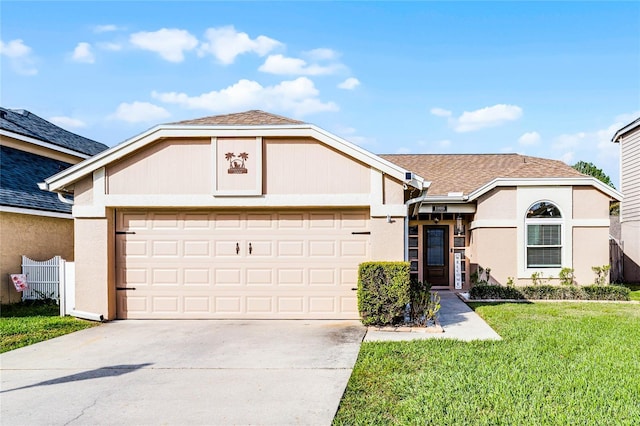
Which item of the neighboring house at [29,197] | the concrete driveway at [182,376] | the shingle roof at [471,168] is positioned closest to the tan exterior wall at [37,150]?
the neighboring house at [29,197]

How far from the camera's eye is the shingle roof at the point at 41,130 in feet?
47.9

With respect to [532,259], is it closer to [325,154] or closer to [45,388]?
[325,154]

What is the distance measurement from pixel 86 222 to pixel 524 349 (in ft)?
29.2

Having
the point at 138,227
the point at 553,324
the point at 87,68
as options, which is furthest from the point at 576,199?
the point at 87,68

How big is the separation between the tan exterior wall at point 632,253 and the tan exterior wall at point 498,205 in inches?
305

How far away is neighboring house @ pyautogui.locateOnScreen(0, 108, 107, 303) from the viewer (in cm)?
1192

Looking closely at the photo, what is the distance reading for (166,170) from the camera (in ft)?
31.8

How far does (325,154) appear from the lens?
9.52 metres

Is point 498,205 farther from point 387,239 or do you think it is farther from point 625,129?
point 625,129

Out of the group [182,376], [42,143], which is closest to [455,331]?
[182,376]

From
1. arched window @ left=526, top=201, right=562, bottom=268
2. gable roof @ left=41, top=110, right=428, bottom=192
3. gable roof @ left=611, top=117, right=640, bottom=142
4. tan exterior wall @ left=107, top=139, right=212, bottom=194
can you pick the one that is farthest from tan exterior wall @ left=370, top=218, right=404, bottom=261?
gable roof @ left=611, top=117, right=640, bottom=142

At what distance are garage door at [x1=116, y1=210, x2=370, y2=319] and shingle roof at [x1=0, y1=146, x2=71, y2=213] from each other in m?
4.44

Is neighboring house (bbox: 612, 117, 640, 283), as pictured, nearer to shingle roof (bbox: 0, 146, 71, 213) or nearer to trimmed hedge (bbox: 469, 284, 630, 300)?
trimmed hedge (bbox: 469, 284, 630, 300)

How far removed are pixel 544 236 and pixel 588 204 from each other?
64.3 inches
